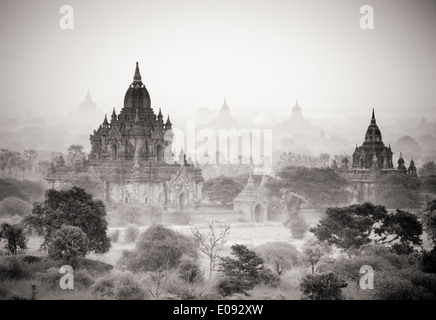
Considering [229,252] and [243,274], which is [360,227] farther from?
[243,274]

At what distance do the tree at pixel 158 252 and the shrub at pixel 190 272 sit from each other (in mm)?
1068

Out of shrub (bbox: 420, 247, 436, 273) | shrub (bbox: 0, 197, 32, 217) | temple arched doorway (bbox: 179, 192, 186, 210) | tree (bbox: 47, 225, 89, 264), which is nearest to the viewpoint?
shrub (bbox: 420, 247, 436, 273)

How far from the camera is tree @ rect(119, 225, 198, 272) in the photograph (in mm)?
40688

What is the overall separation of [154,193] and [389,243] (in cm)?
2333

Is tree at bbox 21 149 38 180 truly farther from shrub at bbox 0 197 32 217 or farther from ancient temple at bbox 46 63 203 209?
shrub at bbox 0 197 32 217

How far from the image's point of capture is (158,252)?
1617 inches

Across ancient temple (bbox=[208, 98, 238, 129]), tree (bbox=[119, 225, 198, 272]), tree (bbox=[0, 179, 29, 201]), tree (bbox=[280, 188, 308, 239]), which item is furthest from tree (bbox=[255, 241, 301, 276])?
ancient temple (bbox=[208, 98, 238, 129])

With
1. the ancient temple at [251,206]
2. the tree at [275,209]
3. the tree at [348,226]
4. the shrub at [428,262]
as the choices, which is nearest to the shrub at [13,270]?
the tree at [348,226]

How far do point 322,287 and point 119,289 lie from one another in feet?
27.7

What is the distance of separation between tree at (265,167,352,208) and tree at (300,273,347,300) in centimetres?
3169

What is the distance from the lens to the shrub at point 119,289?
35688mm

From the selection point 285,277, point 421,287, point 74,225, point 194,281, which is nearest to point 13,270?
point 74,225

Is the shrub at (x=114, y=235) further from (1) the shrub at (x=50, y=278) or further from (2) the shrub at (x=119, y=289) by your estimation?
(2) the shrub at (x=119, y=289)
